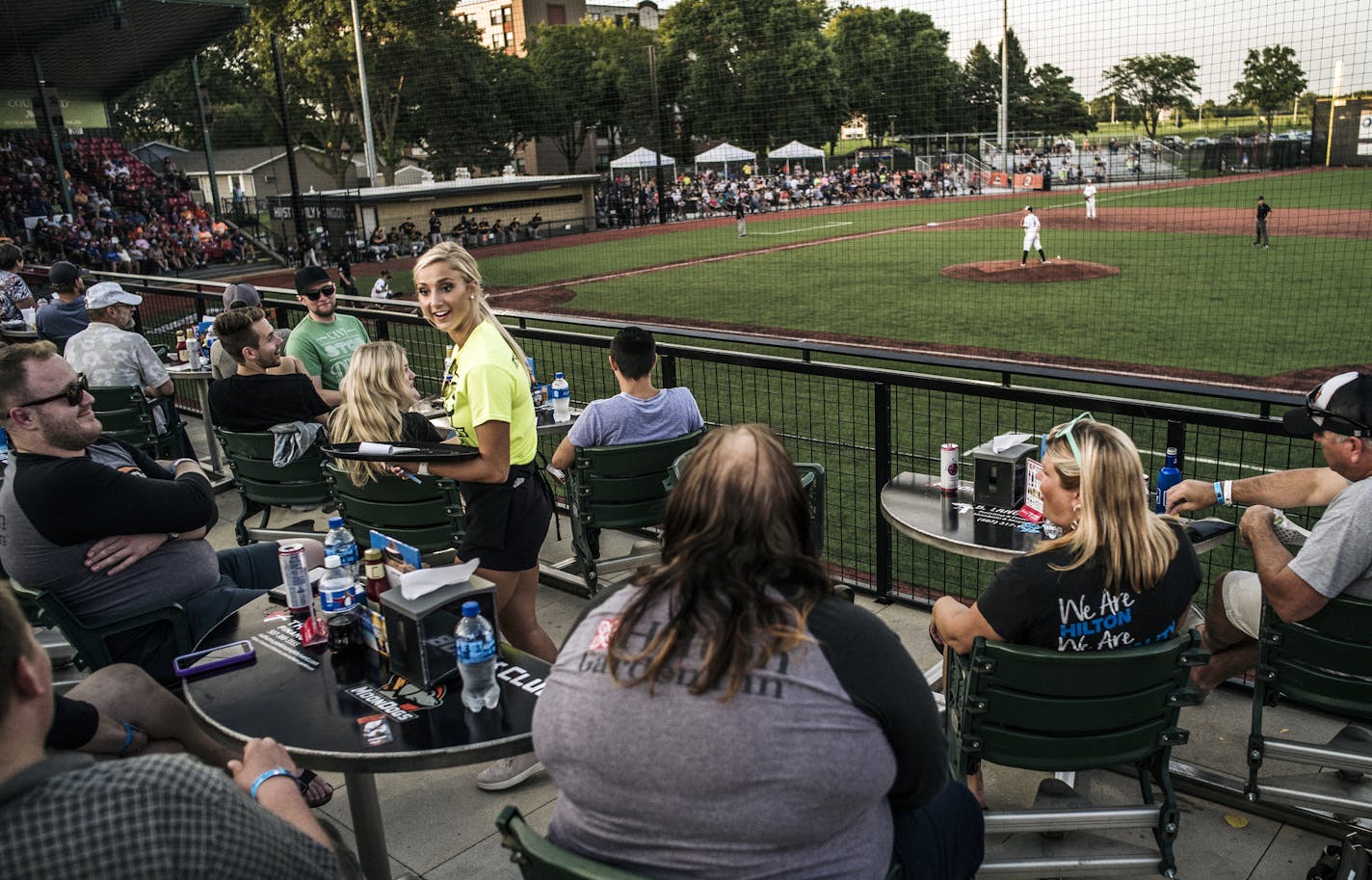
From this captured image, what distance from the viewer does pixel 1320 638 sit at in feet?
9.81

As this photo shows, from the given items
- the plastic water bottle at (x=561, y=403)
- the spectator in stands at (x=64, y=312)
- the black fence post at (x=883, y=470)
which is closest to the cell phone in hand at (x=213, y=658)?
the black fence post at (x=883, y=470)

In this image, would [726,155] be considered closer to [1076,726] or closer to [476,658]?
[1076,726]

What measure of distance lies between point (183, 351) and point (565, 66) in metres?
57.8

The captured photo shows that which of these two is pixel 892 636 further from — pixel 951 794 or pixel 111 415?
pixel 111 415

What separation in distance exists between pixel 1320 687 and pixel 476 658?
2.48 m

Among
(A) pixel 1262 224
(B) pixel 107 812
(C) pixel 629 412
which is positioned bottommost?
(A) pixel 1262 224

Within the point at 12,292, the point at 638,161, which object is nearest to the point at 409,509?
the point at 12,292

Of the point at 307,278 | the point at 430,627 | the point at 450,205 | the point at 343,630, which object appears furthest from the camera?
the point at 450,205

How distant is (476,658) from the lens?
2531 mm

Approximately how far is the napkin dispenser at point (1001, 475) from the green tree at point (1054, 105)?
53.5 m

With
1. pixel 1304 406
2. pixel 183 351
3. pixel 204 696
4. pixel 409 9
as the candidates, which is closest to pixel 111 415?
pixel 183 351

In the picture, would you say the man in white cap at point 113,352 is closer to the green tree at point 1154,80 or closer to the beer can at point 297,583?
the beer can at point 297,583

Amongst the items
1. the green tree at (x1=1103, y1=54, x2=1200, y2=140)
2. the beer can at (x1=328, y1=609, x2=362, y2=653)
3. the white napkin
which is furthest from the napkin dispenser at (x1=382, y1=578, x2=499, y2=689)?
the green tree at (x1=1103, y1=54, x2=1200, y2=140)

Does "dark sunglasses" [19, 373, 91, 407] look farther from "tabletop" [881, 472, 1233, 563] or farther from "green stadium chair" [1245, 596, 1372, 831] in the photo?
"green stadium chair" [1245, 596, 1372, 831]
